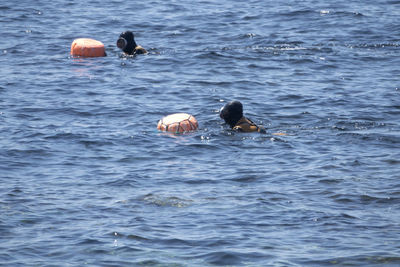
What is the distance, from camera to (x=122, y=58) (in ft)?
76.3

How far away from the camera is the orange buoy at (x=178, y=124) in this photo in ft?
50.8

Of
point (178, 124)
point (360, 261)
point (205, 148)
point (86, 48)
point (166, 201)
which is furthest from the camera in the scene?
point (86, 48)

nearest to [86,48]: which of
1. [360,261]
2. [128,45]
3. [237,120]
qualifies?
[128,45]

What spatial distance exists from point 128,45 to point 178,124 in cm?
824

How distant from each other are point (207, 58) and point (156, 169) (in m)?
10.1

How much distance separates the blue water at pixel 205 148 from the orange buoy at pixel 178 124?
26 centimetres

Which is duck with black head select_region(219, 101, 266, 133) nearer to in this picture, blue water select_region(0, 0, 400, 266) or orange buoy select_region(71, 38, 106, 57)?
blue water select_region(0, 0, 400, 266)

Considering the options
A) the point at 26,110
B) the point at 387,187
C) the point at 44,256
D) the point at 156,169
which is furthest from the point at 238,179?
the point at 26,110

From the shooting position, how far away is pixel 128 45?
23078 mm

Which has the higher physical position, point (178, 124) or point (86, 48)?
point (86, 48)

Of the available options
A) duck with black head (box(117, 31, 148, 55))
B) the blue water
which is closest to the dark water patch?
the blue water

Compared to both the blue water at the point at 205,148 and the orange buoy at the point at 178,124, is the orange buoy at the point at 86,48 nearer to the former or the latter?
the blue water at the point at 205,148

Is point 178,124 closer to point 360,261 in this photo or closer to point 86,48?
point 360,261

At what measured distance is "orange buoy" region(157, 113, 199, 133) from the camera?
610 inches
